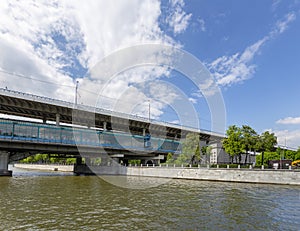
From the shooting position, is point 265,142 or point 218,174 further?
point 265,142

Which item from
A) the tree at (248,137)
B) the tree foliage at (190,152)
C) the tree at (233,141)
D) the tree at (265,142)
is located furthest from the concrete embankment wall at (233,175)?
the tree at (265,142)

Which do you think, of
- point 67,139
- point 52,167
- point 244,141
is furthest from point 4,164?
point 244,141

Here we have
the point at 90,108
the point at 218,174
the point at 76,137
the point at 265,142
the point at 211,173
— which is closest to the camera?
the point at 218,174

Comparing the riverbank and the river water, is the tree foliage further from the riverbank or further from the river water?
the river water

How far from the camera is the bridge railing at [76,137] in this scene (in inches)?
1873

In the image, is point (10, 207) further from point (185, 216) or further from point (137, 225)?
point (185, 216)

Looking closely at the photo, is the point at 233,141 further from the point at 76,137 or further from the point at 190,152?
the point at 76,137

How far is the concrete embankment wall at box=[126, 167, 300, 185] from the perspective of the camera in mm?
34344

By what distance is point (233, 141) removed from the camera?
51.9m

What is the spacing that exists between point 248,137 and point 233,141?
363 cm

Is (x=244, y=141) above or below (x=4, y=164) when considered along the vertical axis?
above

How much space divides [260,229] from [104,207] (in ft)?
32.8

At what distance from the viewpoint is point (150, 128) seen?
3086 inches

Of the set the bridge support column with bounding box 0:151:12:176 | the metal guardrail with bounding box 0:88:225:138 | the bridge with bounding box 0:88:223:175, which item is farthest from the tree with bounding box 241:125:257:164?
the bridge support column with bounding box 0:151:12:176
